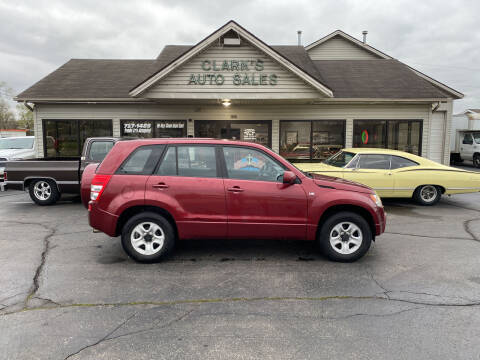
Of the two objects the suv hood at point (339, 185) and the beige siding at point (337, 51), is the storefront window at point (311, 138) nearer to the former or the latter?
the beige siding at point (337, 51)

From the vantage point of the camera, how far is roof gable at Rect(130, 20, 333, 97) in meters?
11.5

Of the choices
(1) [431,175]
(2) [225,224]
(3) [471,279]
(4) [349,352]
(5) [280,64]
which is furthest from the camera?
(5) [280,64]

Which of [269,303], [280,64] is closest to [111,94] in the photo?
[280,64]

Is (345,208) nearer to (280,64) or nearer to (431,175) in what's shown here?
(431,175)

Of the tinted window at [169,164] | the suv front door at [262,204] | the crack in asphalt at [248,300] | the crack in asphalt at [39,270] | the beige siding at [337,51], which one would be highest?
the beige siding at [337,51]

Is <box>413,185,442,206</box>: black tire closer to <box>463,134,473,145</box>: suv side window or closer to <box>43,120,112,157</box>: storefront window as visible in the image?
<box>43,120,112,157</box>: storefront window

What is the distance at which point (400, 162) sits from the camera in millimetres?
9062

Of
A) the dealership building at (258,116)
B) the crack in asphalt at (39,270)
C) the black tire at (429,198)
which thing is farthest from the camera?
the dealership building at (258,116)

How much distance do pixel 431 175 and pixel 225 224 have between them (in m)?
6.55

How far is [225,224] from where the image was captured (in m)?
4.82

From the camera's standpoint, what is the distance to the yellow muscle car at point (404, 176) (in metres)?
8.82

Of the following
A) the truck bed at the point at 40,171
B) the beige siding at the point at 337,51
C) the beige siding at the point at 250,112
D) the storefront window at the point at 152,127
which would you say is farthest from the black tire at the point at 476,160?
the truck bed at the point at 40,171

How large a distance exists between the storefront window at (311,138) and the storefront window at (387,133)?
2.45 feet

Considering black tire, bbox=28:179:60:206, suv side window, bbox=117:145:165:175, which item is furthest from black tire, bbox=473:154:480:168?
black tire, bbox=28:179:60:206
